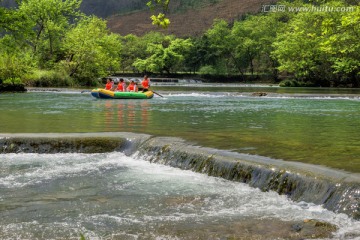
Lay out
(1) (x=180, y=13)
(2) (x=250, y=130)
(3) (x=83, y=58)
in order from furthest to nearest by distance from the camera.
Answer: (1) (x=180, y=13) → (3) (x=83, y=58) → (2) (x=250, y=130)

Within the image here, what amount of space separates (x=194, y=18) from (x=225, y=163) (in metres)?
152

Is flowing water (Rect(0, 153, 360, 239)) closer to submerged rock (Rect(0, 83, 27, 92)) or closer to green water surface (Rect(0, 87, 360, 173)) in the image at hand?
green water surface (Rect(0, 87, 360, 173))

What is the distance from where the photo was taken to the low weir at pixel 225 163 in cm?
719

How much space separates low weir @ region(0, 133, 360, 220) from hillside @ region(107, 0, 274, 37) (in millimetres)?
133698

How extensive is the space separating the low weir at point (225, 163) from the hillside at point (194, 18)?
439 ft

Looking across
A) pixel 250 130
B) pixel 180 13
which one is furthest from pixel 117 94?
pixel 180 13

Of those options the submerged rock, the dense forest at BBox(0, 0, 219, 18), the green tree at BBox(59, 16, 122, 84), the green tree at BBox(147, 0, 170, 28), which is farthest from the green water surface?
the dense forest at BBox(0, 0, 219, 18)

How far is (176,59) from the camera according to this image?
79.0m

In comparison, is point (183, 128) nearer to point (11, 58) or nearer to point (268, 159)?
point (268, 159)

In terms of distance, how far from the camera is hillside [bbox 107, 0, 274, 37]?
149 metres

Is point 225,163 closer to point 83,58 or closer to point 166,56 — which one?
point 83,58

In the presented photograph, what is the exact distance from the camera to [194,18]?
15700 cm

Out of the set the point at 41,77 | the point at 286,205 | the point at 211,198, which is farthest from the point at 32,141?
the point at 41,77

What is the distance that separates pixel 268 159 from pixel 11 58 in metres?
33.8
